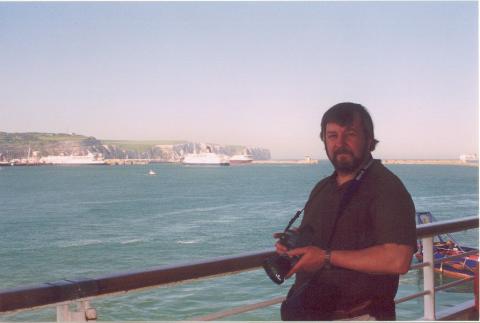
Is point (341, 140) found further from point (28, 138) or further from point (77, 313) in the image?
point (28, 138)

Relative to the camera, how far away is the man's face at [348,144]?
1201 mm

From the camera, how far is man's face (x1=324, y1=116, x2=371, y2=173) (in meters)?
1.20

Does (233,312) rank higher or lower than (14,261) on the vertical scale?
higher

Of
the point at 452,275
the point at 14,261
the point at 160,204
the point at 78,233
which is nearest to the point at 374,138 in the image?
the point at 452,275

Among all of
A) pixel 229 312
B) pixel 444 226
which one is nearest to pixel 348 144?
pixel 229 312

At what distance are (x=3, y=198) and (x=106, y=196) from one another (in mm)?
9752

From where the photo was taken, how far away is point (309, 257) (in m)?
1.10

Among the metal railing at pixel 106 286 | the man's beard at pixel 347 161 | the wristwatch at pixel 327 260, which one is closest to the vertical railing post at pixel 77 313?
the metal railing at pixel 106 286

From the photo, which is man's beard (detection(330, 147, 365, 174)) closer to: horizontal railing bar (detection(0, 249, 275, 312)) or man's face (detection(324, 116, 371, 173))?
man's face (detection(324, 116, 371, 173))

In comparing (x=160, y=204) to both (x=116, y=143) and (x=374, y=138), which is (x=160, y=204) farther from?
(x=116, y=143)

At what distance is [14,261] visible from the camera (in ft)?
81.3

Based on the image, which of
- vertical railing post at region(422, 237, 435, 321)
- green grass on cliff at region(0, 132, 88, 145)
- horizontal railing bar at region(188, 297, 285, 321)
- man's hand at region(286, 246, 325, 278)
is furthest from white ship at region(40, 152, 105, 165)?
man's hand at region(286, 246, 325, 278)

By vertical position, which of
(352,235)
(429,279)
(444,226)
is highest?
(352,235)

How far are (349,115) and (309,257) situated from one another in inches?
12.5
